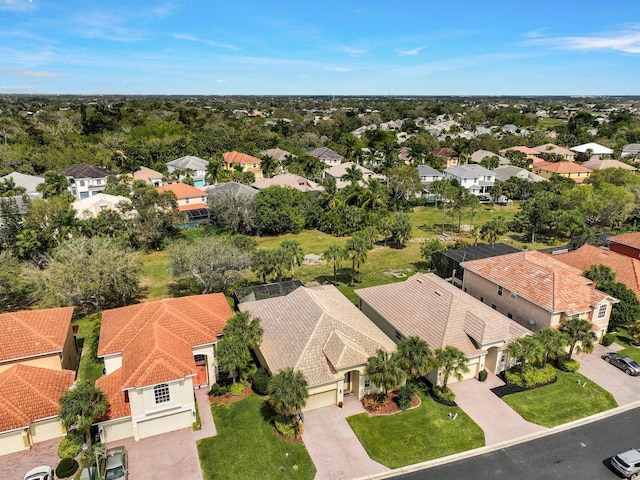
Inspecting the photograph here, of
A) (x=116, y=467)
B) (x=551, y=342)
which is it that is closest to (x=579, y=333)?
(x=551, y=342)

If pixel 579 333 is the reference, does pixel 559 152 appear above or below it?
above

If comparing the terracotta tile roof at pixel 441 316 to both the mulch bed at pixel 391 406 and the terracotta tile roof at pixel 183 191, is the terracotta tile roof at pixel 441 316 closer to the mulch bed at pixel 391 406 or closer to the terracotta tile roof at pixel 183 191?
the mulch bed at pixel 391 406

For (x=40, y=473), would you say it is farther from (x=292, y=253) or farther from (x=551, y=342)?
(x=551, y=342)

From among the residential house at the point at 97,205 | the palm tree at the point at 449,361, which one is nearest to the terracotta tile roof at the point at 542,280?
the palm tree at the point at 449,361

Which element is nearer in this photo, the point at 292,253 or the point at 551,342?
the point at 551,342

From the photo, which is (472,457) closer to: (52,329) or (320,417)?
(320,417)

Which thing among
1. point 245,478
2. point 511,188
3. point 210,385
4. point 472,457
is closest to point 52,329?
point 210,385
